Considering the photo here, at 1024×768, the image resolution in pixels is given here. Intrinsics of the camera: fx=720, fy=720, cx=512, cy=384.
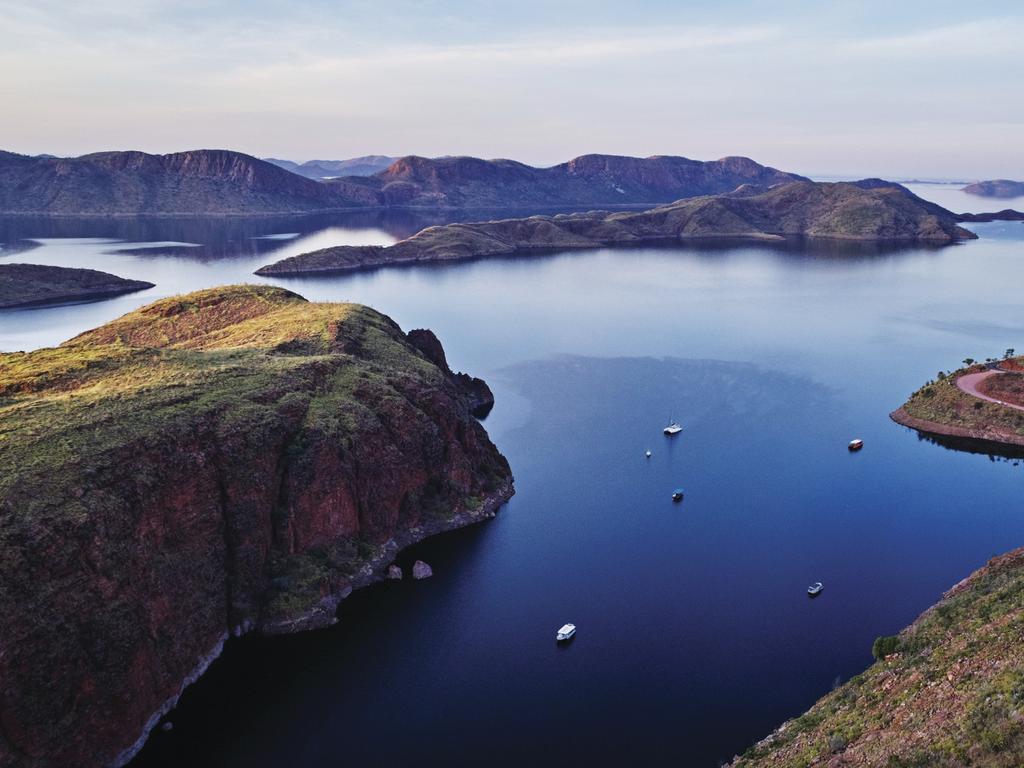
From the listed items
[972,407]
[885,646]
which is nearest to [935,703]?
[885,646]

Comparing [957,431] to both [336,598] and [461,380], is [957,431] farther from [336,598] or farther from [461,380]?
[336,598]

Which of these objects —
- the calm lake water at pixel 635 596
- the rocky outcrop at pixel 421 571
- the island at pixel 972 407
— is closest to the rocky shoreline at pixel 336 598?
the calm lake water at pixel 635 596

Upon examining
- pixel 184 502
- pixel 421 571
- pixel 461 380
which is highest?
pixel 184 502

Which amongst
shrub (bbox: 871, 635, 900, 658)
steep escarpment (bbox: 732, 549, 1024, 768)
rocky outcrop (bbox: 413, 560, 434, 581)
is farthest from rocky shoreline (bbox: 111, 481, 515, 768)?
shrub (bbox: 871, 635, 900, 658)

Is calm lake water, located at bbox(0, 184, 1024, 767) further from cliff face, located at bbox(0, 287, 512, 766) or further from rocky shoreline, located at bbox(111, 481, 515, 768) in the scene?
cliff face, located at bbox(0, 287, 512, 766)

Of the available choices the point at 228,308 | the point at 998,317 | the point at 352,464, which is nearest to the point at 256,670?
the point at 352,464

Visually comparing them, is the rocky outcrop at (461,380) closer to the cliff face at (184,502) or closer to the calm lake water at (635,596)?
the calm lake water at (635,596)
